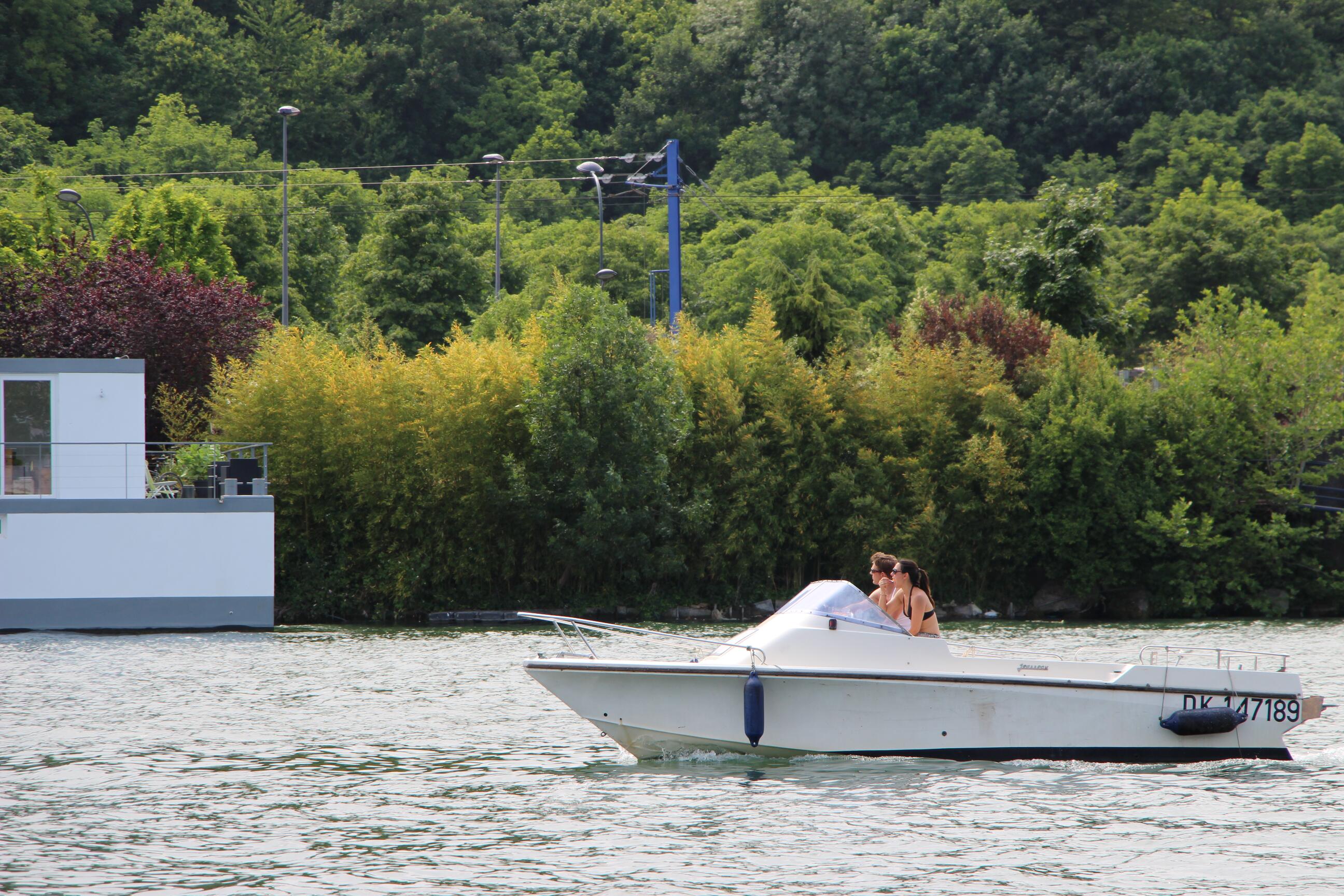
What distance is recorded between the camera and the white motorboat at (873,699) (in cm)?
1379

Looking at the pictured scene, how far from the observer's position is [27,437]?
Result: 2728 cm

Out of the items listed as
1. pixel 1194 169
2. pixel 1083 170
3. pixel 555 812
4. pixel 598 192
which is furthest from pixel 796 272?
pixel 555 812

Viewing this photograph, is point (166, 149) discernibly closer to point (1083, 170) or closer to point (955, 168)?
point (955, 168)

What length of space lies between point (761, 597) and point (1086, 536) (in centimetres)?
741

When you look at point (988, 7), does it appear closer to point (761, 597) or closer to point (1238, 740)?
point (761, 597)

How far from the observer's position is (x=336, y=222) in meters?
69.2

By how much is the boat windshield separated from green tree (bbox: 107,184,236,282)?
3638 centimetres

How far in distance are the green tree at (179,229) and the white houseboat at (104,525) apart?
1999cm

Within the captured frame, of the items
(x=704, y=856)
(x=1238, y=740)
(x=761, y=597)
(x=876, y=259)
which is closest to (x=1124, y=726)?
(x=1238, y=740)

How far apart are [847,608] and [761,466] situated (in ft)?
64.9

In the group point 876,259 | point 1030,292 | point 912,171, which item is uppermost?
point 912,171

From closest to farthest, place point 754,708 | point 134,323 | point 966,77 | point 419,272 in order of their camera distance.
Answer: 1. point 754,708
2. point 134,323
3. point 419,272
4. point 966,77

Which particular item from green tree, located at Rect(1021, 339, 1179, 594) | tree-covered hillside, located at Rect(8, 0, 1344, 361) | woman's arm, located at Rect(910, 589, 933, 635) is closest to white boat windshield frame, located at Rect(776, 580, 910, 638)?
woman's arm, located at Rect(910, 589, 933, 635)

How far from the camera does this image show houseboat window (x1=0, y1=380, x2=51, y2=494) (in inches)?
1064
